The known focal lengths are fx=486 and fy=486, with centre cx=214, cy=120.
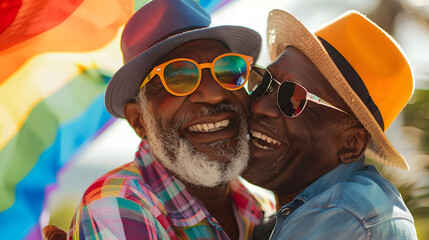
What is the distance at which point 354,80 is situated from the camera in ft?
8.95

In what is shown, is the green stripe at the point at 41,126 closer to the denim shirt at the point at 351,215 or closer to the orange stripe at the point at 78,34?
the orange stripe at the point at 78,34

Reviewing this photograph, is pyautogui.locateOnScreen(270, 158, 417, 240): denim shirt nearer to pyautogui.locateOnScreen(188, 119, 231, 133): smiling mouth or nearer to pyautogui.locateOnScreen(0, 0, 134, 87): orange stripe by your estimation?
pyautogui.locateOnScreen(188, 119, 231, 133): smiling mouth

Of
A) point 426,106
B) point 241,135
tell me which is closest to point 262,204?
point 241,135

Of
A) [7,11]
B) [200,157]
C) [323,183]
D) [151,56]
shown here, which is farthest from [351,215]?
[7,11]

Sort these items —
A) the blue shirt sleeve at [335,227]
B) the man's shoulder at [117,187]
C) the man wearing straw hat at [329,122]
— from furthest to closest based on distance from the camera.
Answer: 1. the man's shoulder at [117,187]
2. the man wearing straw hat at [329,122]
3. the blue shirt sleeve at [335,227]

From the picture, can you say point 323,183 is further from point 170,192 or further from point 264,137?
point 170,192

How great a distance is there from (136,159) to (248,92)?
86 cm

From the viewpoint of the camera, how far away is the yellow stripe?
10.4 feet

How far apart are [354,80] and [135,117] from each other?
58.1 inches

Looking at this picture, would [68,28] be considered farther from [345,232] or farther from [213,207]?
[345,232]

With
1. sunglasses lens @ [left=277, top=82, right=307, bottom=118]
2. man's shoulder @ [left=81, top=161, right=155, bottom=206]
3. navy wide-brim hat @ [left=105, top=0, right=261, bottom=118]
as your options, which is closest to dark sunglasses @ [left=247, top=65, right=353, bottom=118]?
sunglasses lens @ [left=277, top=82, right=307, bottom=118]

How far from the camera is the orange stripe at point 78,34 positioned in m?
Answer: 3.17

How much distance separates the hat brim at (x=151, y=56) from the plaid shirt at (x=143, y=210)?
0.36m

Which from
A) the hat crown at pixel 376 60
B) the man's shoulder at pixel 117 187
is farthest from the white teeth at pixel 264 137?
the man's shoulder at pixel 117 187
